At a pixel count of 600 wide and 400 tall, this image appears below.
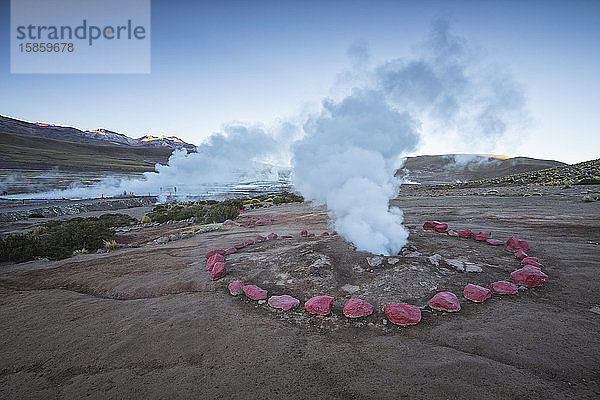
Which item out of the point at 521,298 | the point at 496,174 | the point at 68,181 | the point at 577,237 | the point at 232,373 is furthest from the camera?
the point at 496,174

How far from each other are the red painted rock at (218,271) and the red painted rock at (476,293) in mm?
4475

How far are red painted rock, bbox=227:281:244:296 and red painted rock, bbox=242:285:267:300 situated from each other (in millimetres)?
97

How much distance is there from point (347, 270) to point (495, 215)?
10857 mm

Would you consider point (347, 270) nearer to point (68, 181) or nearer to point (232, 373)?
point (232, 373)

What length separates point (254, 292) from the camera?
186 inches

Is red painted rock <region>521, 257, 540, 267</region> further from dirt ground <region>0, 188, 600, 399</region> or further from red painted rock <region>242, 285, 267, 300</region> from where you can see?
red painted rock <region>242, 285, 267, 300</region>

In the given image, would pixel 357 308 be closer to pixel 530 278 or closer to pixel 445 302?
pixel 445 302

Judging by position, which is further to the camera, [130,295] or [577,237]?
[577,237]

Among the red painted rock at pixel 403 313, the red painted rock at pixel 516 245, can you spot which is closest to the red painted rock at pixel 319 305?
the red painted rock at pixel 403 313

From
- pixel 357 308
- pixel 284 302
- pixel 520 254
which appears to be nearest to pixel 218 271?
pixel 284 302

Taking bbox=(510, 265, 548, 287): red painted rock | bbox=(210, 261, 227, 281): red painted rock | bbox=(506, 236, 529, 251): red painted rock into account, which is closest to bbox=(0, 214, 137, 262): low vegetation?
bbox=(210, 261, 227, 281): red painted rock

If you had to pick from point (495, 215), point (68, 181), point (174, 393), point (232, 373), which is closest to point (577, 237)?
point (495, 215)

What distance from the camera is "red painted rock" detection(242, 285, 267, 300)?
4.65 metres

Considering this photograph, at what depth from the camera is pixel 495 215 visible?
12.6 metres
